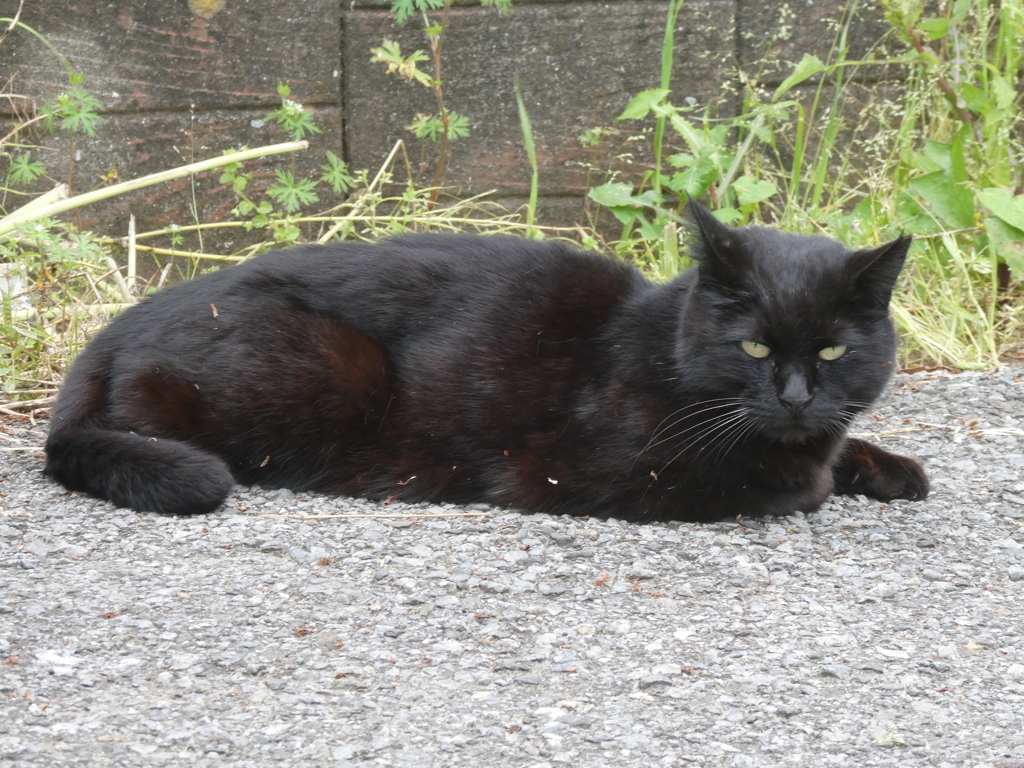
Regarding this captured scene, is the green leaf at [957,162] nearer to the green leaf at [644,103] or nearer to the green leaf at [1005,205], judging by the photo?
the green leaf at [1005,205]

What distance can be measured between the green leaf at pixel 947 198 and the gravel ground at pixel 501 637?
5.75ft

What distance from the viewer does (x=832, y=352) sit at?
2.52 metres

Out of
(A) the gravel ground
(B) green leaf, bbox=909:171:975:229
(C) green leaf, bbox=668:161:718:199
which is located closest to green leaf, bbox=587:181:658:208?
(C) green leaf, bbox=668:161:718:199

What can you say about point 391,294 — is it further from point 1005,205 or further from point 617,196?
point 1005,205

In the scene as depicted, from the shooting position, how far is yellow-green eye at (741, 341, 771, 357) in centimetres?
252

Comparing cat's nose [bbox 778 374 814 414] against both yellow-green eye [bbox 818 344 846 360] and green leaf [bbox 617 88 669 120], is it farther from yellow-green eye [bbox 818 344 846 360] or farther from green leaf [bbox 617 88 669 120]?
green leaf [bbox 617 88 669 120]

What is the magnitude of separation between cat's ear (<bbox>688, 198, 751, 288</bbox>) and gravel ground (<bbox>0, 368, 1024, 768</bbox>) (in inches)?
24.7

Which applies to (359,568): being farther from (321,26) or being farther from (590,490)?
(321,26)

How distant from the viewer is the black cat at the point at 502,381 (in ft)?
8.27

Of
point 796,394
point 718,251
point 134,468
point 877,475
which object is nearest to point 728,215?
point 877,475

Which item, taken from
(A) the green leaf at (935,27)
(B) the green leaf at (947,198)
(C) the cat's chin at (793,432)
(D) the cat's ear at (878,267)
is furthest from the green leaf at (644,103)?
(C) the cat's chin at (793,432)

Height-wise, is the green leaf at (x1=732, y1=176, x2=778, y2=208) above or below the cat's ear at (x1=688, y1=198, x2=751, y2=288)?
below

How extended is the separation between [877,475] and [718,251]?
0.85m

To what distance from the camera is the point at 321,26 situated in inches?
181
